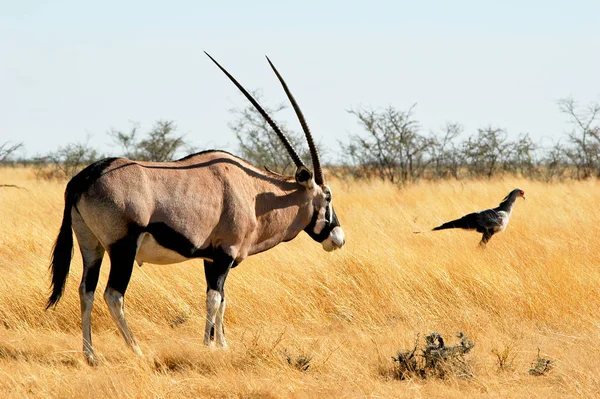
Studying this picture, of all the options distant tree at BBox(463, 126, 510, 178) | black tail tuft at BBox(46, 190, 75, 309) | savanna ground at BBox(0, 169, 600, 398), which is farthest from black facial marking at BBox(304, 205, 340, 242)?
distant tree at BBox(463, 126, 510, 178)

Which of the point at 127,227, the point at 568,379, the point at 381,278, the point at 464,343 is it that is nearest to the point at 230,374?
the point at 127,227

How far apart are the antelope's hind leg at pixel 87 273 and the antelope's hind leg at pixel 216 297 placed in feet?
2.70

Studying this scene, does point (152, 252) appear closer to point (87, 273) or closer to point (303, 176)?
point (87, 273)

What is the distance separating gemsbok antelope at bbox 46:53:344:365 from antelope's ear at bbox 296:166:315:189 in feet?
0.04

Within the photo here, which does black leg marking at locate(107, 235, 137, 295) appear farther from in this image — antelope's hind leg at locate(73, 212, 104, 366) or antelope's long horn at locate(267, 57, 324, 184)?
antelope's long horn at locate(267, 57, 324, 184)

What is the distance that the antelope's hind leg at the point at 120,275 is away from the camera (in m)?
5.47

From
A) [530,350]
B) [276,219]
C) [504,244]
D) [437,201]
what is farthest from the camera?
[437,201]

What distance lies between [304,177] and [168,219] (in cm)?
154

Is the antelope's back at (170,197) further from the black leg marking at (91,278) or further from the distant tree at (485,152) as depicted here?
the distant tree at (485,152)

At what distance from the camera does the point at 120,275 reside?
5574 millimetres

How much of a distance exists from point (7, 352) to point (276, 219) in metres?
2.25

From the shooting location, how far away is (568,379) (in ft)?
17.2

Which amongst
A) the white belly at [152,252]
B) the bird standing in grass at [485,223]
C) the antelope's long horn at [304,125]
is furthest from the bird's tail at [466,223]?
the white belly at [152,252]

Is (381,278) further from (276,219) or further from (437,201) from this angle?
(437,201)
